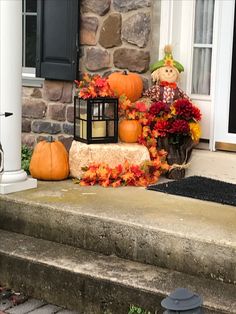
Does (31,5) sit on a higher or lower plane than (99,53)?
higher

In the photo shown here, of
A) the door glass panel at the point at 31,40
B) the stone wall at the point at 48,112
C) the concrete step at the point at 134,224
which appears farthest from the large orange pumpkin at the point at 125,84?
the door glass panel at the point at 31,40

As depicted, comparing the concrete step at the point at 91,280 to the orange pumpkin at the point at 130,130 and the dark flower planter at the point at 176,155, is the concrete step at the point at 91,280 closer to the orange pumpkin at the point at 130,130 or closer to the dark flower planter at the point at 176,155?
the orange pumpkin at the point at 130,130

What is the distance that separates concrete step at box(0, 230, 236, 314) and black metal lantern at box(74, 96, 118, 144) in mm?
1191

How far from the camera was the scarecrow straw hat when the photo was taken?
607 cm

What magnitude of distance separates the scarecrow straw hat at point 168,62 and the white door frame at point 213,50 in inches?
4.4

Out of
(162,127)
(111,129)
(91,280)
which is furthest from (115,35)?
(91,280)

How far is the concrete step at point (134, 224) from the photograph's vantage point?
4242mm

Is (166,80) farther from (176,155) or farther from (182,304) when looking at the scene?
(182,304)

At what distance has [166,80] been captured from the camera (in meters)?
6.05

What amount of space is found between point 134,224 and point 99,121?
1548 mm

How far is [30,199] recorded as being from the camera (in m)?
5.18

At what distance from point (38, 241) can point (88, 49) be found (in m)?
2.20

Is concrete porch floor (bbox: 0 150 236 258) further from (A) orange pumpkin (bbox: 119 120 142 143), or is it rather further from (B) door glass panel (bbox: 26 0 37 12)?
(B) door glass panel (bbox: 26 0 37 12)

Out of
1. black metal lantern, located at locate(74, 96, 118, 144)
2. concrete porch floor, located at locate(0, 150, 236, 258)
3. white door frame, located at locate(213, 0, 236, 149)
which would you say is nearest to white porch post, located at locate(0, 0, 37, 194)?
concrete porch floor, located at locate(0, 150, 236, 258)
